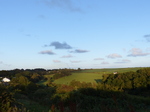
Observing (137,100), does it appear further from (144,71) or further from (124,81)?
(144,71)

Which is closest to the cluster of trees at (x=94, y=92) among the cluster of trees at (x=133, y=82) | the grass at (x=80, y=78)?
the cluster of trees at (x=133, y=82)

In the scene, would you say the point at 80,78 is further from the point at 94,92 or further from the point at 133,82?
the point at 94,92

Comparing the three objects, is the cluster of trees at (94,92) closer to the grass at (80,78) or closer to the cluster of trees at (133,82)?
the cluster of trees at (133,82)

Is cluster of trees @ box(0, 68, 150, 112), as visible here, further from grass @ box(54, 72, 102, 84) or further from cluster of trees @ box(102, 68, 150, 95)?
grass @ box(54, 72, 102, 84)

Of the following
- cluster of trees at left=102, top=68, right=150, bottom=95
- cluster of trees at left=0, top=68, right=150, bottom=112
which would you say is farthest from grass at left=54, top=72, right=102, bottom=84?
cluster of trees at left=102, top=68, right=150, bottom=95

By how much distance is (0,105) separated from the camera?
8.01m

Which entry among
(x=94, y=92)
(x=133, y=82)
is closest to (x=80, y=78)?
(x=133, y=82)

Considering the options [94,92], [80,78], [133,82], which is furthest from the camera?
[80,78]

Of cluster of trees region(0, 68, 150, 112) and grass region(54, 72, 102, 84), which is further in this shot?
grass region(54, 72, 102, 84)

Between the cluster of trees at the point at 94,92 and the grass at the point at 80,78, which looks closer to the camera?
the cluster of trees at the point at 94,92

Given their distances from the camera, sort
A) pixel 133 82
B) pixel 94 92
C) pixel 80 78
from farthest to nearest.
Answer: pixel 80 78
pixel 133 82
pixel 94 92

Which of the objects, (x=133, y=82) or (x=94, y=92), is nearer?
(x=94, y=92)

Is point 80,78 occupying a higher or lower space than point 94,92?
higher

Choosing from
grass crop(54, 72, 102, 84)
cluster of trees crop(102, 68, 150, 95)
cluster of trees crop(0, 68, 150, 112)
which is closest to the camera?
cluster of trees crop(0, 68, 150, 112)
